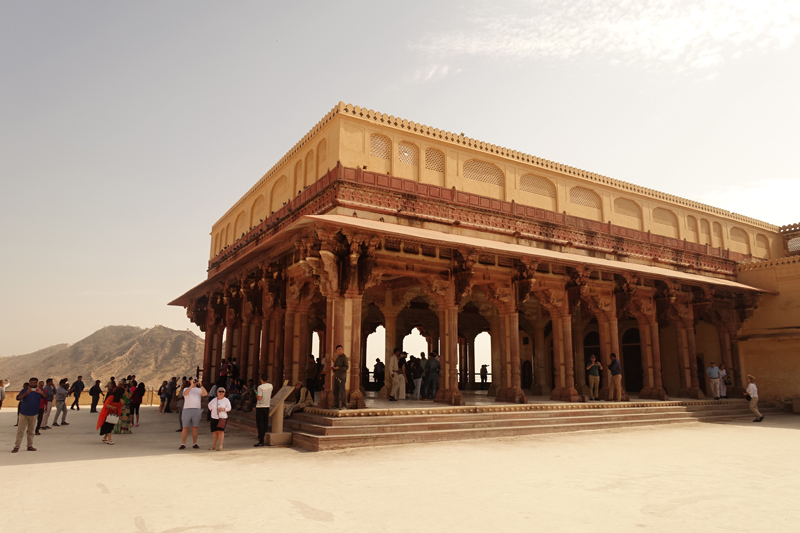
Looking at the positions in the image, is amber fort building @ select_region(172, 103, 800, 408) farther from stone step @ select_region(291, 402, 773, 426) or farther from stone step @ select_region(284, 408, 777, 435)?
stone step @ select_region(284, 408, 777, 435)

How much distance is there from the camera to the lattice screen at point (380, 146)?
535 inches

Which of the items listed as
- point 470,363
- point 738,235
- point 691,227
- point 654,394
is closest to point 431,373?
point 654,394

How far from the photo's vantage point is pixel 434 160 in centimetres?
1461

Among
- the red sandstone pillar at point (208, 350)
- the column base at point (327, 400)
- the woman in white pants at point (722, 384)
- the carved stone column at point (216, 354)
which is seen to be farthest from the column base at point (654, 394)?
the red sandstone pillar at point (208, 350)

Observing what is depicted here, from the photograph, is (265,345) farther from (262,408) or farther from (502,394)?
(502,394)

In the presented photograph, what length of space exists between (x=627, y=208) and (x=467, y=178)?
7.61 m

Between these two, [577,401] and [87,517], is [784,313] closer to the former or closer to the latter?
[577,401]

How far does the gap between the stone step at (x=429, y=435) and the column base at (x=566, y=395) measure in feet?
4.91

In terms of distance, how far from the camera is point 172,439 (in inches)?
422

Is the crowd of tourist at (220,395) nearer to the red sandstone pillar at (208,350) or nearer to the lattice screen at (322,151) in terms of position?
the red sandstone pillar at (208,350)

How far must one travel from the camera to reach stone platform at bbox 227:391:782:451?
30.6 ft

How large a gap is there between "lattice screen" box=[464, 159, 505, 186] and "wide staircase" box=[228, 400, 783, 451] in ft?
22.4

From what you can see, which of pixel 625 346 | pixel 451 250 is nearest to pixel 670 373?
pixel 625 346

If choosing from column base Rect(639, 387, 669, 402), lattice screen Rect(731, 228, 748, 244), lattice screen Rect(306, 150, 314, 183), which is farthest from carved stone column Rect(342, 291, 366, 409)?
lattice screen Rect(731, 228, 748, 244)
